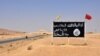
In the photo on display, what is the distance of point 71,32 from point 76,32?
59 cm

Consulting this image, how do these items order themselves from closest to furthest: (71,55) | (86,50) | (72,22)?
(71,55), (86,50), (72,22)

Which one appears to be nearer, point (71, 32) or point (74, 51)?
Result: point (74, 51)

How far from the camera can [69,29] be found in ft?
122

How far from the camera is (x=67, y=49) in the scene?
30.5 metres

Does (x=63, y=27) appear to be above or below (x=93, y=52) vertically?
above

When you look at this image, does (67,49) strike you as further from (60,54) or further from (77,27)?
(77,27)

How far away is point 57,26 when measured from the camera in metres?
37.3

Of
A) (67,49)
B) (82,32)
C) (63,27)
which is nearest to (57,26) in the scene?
(63,27)

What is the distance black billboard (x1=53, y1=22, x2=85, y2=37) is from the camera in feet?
122

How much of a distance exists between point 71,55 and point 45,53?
8.05 feet

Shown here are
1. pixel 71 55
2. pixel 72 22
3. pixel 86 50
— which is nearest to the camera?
pixel 71 55

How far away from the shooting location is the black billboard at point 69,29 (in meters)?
37.1

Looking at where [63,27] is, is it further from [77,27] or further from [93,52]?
[93,52]

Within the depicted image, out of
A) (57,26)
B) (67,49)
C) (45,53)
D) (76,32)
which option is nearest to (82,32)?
(76,32)
